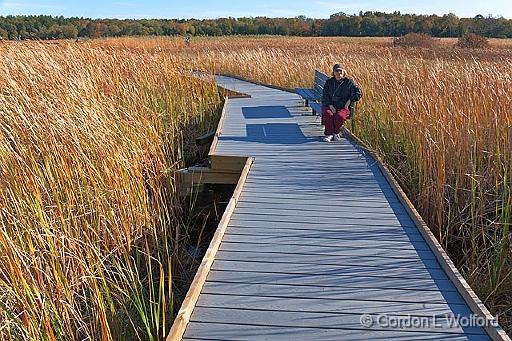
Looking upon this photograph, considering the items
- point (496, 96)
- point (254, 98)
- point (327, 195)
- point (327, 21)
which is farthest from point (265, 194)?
point (327, 21)

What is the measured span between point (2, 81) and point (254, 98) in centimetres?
554

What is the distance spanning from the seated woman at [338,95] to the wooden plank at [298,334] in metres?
4.06

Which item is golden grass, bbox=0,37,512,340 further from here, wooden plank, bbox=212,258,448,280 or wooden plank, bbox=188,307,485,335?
wooden plank, bbox=212,258,448,280

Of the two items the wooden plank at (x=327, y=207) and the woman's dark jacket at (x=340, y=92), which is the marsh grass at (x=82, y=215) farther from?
the woman's dark jacket at (x=340, y=92)

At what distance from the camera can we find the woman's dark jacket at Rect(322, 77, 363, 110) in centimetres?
Result: 607

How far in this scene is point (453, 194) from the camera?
4.09 meters

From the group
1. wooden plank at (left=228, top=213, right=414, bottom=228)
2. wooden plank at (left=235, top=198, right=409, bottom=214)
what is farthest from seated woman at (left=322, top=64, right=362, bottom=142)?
wooden plank at (left=228, top=213, right=414, bottom=228)

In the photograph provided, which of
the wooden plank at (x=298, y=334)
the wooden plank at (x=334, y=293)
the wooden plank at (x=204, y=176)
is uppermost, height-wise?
the wooden plank at (x=334, y=293)

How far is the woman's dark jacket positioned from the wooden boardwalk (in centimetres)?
120

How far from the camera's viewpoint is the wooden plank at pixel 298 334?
7.63ft

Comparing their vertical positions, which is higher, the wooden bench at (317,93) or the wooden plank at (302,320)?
the wooden bench at (317,93)

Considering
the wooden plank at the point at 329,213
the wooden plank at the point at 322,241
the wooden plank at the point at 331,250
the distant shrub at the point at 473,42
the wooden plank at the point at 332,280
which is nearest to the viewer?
the wooden plank at the point at 332,280

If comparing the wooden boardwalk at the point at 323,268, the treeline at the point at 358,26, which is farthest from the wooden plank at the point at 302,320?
the treeline at the point at 358,26

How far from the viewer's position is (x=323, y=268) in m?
3.01
